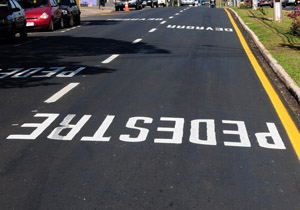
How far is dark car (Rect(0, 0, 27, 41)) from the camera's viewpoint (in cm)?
2055

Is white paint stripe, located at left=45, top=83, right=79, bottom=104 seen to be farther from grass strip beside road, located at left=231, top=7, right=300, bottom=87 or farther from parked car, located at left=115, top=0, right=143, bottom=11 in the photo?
parked car, located at left=115, top=0, right=143, bottom=11

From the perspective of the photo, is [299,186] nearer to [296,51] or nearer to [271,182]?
[271,182]

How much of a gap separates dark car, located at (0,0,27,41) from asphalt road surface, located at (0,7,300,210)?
21.9 feet

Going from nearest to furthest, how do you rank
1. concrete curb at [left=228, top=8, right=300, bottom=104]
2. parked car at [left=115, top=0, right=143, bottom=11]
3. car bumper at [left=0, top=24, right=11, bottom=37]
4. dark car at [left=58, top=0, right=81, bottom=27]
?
concrete curb at [left=228, top=8, right=300, bottom=104] < car bumper at [left=0, top=24, right=11, bottom=37] < dark car at [left=58, top=0, right=81, bottom=27] < parked car at [left=115, top=0, right=143, bottom=11]

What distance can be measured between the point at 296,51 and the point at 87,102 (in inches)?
348

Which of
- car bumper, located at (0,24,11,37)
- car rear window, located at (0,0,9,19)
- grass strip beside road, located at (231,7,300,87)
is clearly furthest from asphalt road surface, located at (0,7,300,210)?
car rear window, located at (0,0,9,19)

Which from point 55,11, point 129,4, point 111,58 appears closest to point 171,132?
point 111,58

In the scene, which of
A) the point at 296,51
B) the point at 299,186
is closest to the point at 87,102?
the point at 299,186

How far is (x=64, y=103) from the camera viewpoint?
9430 mm

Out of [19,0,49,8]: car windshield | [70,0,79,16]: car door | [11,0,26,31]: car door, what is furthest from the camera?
[70,0,79,16]: car door

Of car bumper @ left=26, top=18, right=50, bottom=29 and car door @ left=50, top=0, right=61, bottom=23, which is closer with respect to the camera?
car bumper @ left=26, top=18, right=50, bottom=29

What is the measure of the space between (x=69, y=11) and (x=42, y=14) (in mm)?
3278

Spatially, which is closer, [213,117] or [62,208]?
[62,208]

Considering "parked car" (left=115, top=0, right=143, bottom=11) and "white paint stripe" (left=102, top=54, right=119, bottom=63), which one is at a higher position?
"white paint stripe" (left=102, top=54, right=119, bottom=63)
